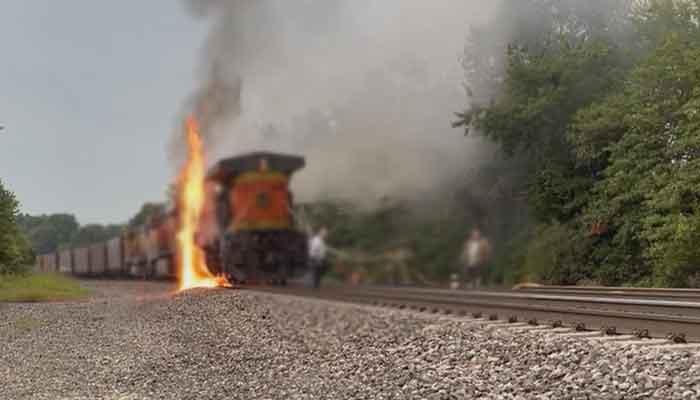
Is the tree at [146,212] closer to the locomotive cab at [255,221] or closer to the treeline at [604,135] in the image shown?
the locomotive cab at [255,221]

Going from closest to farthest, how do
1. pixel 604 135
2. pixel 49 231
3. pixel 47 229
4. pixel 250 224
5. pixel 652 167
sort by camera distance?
pixel 47 229
pixel 49 231
pixel 652 167
pixel 604 135
pixel 250 224

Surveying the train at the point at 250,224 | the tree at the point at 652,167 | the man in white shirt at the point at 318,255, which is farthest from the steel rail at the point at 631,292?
the train at the point at 250,224

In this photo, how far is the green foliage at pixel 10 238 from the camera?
1292cm

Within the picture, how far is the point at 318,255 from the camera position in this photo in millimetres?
16766

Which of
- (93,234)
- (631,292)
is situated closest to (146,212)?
(93,234)

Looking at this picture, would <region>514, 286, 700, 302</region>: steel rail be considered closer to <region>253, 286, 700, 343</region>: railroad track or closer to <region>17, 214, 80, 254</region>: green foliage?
<region>253, 286, 700, 343</region>: railroad track

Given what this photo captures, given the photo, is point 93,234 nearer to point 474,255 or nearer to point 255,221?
point 255,221

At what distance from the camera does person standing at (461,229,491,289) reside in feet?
42.5

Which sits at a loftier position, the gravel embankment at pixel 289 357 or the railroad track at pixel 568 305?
the railroad track at pixel 568 305

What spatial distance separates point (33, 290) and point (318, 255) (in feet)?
18.9

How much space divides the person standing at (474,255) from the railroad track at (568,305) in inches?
23.4

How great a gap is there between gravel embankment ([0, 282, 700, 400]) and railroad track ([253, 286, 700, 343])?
0.77 m

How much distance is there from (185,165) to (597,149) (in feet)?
34.6

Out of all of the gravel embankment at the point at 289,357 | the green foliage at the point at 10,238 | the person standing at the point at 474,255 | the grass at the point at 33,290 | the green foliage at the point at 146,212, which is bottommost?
the gravel embankment at the point at 289,357
